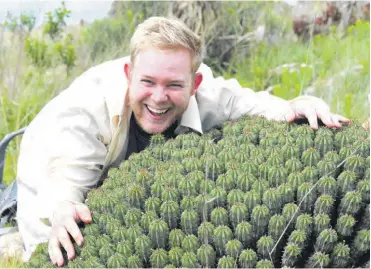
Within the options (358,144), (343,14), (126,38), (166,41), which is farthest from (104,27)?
(358,144)

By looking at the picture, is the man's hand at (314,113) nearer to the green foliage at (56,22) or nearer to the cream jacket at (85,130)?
the cream jacket at (85,130)

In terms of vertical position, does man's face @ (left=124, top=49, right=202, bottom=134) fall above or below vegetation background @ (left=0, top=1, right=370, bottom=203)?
above

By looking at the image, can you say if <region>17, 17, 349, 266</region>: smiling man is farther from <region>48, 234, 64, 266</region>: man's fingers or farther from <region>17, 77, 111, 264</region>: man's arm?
<region>48, 234, 64, 266</region>: man's fingers

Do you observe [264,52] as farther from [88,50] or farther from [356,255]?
[356,255]

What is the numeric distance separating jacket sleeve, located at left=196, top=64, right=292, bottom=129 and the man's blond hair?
0.33 m

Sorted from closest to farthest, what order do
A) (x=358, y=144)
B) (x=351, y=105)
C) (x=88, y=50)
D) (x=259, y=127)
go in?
1. (x=358, y=144)
2. (x=259, y=127)
3. (x=351, y=105)
4. (x=88, y=50)

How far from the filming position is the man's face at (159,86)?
3600 millimetres

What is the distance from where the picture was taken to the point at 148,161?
3578 millimetres

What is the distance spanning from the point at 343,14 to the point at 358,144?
5.48 m

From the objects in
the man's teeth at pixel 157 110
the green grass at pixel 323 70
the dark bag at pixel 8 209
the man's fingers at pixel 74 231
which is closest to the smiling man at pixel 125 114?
the man's teeth at pixel 157 110

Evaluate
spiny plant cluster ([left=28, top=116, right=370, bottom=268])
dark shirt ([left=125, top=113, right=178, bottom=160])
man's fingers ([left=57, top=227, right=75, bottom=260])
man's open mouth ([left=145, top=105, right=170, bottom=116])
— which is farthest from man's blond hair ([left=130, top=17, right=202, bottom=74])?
man's fingers ([left=57, top=227, right=75, bottom=260])

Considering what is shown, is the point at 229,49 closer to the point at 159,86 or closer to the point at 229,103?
the point at 229,103

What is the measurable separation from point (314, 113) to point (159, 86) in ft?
2.72

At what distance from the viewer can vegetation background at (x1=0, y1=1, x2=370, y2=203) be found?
6230 millimetres
